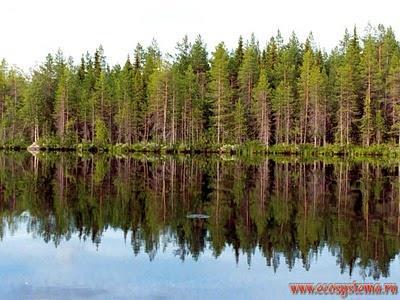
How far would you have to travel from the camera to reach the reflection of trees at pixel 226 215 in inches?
587

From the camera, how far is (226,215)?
19.7m

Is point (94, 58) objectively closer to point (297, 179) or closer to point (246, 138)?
point (246, 138)

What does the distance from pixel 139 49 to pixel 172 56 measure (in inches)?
442

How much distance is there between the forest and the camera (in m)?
78.9

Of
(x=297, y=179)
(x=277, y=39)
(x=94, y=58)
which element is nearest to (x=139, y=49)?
(x=94, y=58)

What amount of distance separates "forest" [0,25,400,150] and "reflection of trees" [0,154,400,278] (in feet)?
157

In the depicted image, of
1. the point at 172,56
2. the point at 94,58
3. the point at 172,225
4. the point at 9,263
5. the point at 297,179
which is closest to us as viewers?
the point at 9,263

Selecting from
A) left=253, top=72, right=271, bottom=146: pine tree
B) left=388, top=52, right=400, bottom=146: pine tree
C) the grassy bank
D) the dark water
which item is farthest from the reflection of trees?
left=253, top=72, right=271, bottom=146: pine tree

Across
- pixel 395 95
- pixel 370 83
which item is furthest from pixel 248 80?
pixel 395 95

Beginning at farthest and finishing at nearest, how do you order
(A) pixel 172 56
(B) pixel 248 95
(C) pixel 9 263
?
1. (A) pixel 172 56
2. (B) pixel 248 95
3. (C) pixel 9 263

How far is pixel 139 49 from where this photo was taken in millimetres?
108688

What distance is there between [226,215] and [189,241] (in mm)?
4310

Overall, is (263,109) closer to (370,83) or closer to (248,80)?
(248,80)

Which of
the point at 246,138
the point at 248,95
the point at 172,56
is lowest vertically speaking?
the point at 246,138
